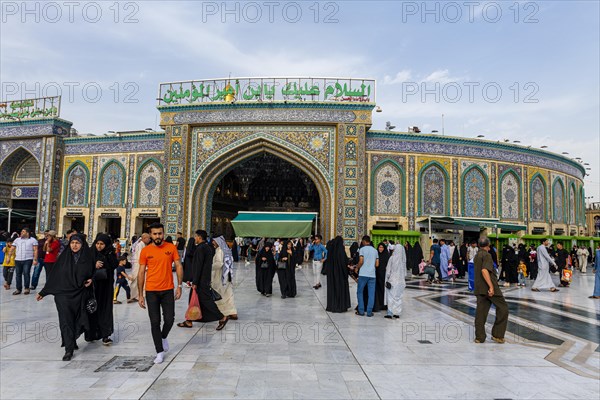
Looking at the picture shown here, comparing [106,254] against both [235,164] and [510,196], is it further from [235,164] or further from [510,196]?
[510,196]

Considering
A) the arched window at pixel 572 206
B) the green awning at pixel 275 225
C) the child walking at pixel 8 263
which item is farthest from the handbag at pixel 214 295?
the arched window at pixel 572 206

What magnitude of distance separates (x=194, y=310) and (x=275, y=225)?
1164cm

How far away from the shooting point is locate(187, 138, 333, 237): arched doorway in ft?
58.0

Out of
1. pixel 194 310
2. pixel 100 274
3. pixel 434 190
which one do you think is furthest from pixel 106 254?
pixel 434 190

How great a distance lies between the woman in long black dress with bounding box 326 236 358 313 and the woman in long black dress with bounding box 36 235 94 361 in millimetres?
3620

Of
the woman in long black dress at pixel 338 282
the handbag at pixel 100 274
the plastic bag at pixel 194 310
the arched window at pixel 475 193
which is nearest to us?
the handbag at pixel 100 274

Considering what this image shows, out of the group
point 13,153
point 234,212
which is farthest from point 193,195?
point 13,153

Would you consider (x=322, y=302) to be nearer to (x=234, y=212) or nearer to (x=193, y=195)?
(x=193, y=195)

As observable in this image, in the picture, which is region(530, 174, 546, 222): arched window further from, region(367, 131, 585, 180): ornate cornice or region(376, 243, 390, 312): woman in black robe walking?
region(376, 243, 390, 312): woman in black robe walking

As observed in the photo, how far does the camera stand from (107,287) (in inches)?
182

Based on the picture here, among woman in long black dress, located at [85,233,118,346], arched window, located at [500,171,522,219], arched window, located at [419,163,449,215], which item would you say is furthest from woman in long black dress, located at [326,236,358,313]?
arched window, located at [500,171,522,219]

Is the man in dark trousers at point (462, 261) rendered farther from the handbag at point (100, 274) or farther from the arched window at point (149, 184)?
the arched window at point (149, 184)

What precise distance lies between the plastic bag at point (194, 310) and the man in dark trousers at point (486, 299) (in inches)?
132

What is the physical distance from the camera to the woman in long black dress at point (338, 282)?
6680 millimetres
